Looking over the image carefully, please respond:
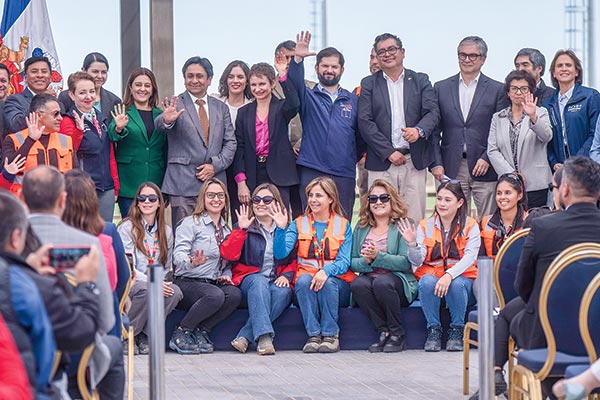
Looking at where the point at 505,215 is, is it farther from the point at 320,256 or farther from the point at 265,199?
the point at 265,199

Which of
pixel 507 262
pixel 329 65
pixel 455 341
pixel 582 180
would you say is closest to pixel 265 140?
pixel 329 65

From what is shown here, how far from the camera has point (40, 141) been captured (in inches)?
333

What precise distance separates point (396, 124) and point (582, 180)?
4.12 metres

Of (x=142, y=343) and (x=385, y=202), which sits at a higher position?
(x=385, y=202)

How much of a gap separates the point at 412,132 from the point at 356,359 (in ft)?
6.66

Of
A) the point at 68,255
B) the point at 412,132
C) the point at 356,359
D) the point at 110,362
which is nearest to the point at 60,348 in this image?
the point at 68,255

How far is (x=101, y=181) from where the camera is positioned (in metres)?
8.88

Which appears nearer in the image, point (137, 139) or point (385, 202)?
point (385, 202)

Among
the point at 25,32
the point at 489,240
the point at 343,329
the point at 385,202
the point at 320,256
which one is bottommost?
the point at 343,329

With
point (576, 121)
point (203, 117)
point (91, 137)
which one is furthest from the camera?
point (203, 117)

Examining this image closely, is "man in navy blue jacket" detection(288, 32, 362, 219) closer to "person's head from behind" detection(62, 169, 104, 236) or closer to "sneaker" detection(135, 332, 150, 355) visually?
"sneaker" detection(135, 332, 150, 355)

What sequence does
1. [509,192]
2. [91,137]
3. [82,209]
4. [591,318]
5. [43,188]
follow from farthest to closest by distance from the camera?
[91,137]
[509,192]
[82,209]
[591,318]
[43,188]

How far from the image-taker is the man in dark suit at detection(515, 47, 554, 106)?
9.47 meters

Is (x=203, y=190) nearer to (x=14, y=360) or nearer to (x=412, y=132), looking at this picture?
(x=412, y=132)
